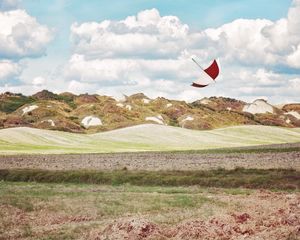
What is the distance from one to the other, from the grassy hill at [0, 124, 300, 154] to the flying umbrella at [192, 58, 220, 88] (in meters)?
108

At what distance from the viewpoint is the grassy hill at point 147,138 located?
464 ft

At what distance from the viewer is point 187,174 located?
56.3 m

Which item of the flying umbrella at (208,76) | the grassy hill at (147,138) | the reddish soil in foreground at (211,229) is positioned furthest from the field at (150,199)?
the grassy hill at (147,138)

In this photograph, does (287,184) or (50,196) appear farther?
(287,184)

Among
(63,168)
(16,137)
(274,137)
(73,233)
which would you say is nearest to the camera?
(73,233)

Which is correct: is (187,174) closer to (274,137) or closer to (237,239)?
(237,239)

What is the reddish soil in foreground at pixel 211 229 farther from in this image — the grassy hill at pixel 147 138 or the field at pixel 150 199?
the grassy hill at pixel 147 138

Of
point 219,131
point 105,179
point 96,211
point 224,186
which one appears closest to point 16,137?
point 219,131

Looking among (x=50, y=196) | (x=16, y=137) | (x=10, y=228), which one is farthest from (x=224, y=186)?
(x=16, y=137)

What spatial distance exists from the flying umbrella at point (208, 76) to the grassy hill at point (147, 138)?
355 feet

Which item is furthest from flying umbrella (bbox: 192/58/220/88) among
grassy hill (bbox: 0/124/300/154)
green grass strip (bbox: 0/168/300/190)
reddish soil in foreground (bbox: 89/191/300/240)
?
grassy hill (bbox: 0/124/300/154)

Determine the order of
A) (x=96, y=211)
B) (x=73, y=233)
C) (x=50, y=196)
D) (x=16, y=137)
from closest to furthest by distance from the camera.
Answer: (x=73, y=233) → (x=96, y=211) → (x=50, y=196) → (x=16, y=137)

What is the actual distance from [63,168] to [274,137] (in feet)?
→ 435

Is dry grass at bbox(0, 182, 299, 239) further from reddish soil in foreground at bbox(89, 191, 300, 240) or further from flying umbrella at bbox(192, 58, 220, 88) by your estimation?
flying umbrella at bbox(192, 58, 220, 88)
